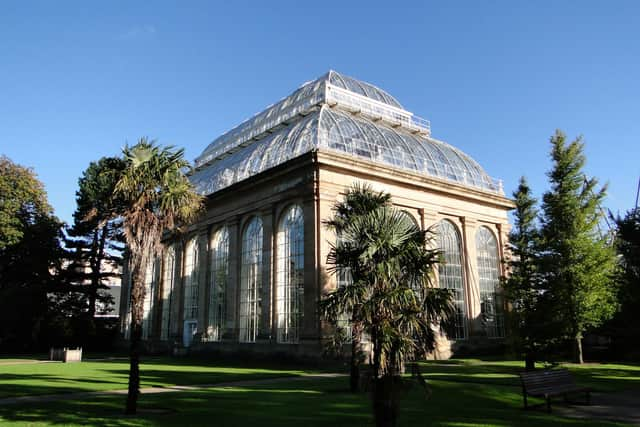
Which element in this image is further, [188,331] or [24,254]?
[24,254]

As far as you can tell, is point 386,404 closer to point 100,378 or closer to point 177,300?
point 100,378

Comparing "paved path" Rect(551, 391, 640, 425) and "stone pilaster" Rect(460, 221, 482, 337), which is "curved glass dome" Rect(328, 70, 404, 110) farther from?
"paved path" Rect(551, 391, 640, 425)

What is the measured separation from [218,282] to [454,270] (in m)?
19.2

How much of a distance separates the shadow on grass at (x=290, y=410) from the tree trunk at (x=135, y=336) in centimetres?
47

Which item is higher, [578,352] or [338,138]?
[338,138]

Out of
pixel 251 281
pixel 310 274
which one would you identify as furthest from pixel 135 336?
pixel 251 281

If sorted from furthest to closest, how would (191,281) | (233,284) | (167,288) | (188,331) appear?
1. (167,288)
2. (191,281)
3. (188,331)
4. (233,284)

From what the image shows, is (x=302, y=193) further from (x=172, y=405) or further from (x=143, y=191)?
(x=172, y=405)

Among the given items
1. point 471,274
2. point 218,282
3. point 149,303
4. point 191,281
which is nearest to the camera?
point 471,274

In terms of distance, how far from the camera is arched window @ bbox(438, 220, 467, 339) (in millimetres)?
36719

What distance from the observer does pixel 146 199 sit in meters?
15.6

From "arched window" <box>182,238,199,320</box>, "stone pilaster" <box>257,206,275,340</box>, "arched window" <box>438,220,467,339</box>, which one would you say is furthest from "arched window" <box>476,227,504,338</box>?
"arched window" <box>182,238,199,320</box>

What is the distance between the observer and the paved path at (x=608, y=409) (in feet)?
39.8

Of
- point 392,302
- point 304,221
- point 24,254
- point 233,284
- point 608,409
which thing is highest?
point 24,254
